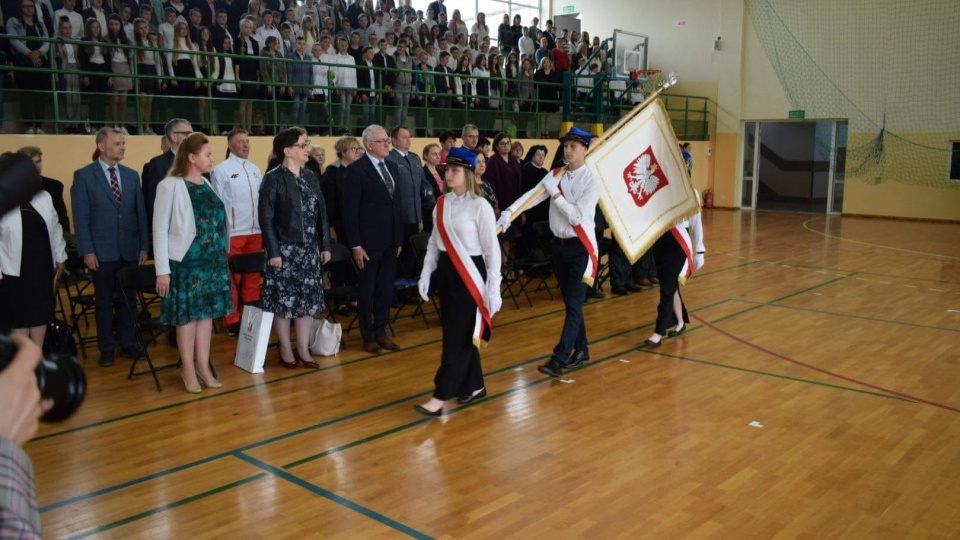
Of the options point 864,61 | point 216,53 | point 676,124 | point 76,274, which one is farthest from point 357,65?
point 864,61

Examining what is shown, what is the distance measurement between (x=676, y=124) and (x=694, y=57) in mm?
2034

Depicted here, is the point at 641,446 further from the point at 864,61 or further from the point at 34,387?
the point at 864,61

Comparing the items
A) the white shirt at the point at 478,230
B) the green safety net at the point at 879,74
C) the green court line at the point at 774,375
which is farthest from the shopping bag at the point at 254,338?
the green safety net at the point at 879,74

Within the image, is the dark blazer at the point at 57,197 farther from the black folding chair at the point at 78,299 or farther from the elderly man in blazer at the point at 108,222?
the elderly man in blazer at the point at 108,222

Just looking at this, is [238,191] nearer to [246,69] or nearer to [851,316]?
[246,69]

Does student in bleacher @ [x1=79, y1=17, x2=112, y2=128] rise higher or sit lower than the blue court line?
higher

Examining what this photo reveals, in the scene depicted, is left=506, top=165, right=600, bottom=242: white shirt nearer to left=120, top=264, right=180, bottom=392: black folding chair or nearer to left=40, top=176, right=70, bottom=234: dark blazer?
left=120, top=264, right=180, bottom=392: black folding chair

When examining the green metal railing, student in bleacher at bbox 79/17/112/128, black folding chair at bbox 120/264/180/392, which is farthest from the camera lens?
student in bleacher at bbox 79/17/112/128

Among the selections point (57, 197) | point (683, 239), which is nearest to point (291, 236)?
point (57, 197)

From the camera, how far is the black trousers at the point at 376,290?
650 centimetres

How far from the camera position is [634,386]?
5645 millimetres

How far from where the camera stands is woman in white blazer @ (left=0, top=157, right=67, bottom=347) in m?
5.25

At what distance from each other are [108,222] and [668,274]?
14.9 ft

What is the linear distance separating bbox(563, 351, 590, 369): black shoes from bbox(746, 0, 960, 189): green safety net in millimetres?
15407
